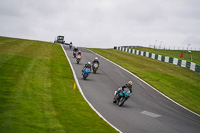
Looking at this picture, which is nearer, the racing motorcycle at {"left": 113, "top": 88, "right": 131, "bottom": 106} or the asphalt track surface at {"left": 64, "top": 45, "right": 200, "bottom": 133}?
the asphalt track surface at {"left": 64, "top": 45, "right": 200, "bottom": 133}

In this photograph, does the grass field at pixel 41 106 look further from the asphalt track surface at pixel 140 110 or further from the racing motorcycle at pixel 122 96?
the racing motorcycle at pixel 122 96

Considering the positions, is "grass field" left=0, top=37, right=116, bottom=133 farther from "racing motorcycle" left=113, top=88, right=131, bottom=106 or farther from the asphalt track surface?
"racing motorcycle" left=113, top=88, right=131, bottom=106

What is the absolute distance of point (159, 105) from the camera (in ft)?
60.1

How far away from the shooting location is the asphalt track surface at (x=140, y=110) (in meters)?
12.8

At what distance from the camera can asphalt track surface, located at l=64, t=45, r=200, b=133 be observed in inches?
504

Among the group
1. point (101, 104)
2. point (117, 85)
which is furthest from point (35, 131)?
point (117, 85)

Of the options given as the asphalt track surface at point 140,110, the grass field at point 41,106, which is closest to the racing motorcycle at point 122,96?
the asphalt track surface at point 140,110

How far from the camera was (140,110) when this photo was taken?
16.0m

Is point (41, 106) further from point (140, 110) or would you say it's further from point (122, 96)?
point (140, 110)

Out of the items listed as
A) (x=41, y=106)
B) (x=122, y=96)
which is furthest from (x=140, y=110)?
(x=41, y=106)

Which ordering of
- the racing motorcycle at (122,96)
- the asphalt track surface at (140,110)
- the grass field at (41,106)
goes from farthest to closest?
the racing motorcycle at (122,96), the asphalt track surface at (140,110), the grass field at (41,106)

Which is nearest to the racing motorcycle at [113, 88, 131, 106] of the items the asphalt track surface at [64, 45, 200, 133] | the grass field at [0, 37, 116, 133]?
the asphalt track surface at [64, 45, 200, 133]

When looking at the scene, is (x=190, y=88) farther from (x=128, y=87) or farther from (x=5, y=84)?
(x=5, y=84)

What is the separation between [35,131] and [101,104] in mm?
7127
